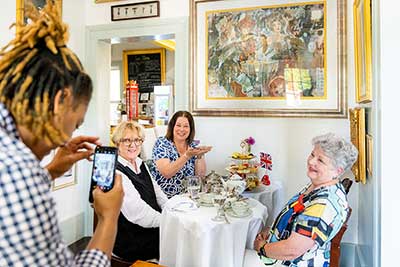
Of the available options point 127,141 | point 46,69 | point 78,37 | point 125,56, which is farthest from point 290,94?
point 125,56

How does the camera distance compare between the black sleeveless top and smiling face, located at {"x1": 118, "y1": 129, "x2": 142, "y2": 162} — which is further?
smiling face, located at {"x1": 118, "y1": 129, "x2": 142, "y2": 162}

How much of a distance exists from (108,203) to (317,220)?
1.00 meters

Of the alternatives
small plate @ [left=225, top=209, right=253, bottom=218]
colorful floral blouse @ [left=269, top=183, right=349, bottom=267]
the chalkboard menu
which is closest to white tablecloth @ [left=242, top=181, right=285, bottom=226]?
small plate @ [left=225, top=209, right=253, bottom=218]

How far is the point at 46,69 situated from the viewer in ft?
2.64

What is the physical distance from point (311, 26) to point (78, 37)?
7.67 ft

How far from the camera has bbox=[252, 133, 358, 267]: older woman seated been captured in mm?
1599

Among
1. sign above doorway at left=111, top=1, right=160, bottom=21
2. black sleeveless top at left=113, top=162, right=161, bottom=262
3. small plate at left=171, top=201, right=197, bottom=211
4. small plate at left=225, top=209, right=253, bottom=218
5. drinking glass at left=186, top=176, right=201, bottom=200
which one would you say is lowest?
black sleeveless top at left=113, top=162, right=161, bottom=262

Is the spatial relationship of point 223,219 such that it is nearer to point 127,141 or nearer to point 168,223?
point 168,223

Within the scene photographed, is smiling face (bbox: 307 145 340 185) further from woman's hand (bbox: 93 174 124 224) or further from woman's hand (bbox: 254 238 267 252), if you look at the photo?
woman's hand (bbox: 93 174 124 224)

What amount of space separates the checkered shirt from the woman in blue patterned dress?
2.12 m

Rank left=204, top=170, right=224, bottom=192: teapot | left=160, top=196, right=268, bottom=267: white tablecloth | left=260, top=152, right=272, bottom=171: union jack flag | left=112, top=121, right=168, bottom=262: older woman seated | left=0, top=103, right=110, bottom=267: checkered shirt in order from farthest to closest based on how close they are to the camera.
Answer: left=260, top=152, right=272, bottom=171: union jack flag < left=204, top=170, right=224, bottom=192: teapot < left=112, top=121, right=168, bottom=262: older woman seated < left=160, top=196, right=268, bottom=267: white tablecloth < left=0, top=103, right=110, bottom=267: checkered shirt

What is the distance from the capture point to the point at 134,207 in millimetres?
2309

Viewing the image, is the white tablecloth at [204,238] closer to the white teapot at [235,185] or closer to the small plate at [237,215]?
the small plate at [237,215]

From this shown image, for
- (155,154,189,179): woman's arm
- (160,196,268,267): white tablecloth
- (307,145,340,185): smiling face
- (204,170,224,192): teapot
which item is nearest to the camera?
(307,145,340,185): smiling face
